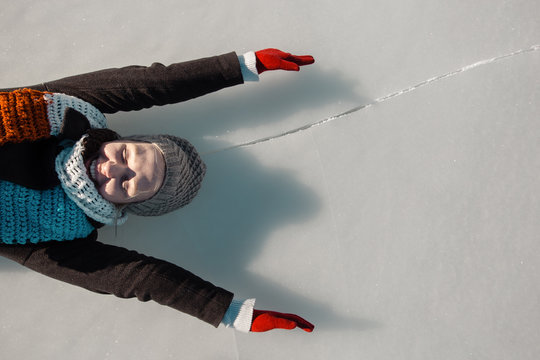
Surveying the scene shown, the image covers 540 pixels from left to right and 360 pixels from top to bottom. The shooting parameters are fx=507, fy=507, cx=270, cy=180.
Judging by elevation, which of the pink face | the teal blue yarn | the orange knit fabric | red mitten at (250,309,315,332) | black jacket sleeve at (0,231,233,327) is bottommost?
red mitten at (250,309,315,332)

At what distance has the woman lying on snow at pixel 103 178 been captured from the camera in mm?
856

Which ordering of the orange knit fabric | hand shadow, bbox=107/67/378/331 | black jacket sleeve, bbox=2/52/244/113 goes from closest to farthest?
the orange knit fabric < black jacket sleeve, bbox=2/52/244/113 < hand shadow, bbox=107/67/378/331

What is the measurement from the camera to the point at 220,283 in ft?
3.49

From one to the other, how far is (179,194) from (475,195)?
610 mm

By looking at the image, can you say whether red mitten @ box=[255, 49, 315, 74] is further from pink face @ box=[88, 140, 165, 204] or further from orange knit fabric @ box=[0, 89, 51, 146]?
orange knit fabric @ box=[0, 89, 51, 146]

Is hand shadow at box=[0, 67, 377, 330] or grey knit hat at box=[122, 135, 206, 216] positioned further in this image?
hand shadow at box=[0, 67, 377, 330]

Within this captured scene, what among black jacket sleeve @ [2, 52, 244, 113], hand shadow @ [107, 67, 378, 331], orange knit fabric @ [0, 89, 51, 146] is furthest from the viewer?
hand shadow @ [107, 67, 378, 331]

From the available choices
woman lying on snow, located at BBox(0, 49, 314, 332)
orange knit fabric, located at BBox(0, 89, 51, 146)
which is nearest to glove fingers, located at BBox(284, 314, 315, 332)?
woman lying on snow, located at BBox(0, 49, 314, 332)

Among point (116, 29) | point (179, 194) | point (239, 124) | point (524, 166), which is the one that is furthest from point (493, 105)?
point (116, 29)

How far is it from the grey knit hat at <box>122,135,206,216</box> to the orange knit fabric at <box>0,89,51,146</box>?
149mm

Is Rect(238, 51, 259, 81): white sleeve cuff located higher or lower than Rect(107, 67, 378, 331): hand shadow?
higher

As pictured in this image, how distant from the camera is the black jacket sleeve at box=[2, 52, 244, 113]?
3.12 ft

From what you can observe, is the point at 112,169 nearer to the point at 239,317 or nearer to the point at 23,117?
the point at 23,117

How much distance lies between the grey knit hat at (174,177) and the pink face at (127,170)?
19mm
